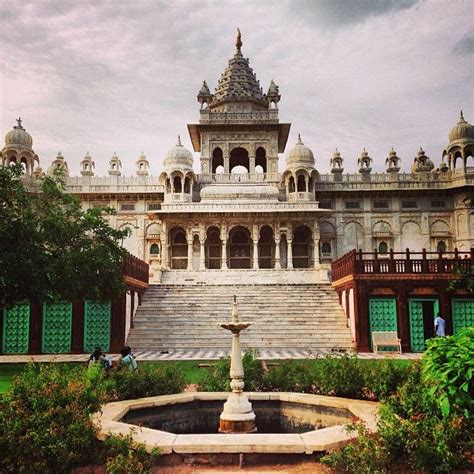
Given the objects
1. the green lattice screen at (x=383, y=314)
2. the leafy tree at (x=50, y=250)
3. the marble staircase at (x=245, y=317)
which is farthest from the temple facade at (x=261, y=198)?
the leafy tree at (x=50, y=250)

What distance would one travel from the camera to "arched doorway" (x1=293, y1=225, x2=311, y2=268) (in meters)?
37.5

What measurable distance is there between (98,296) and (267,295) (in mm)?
9614

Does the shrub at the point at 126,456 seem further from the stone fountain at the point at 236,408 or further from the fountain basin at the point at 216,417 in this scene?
the stone fountain at the point at 236,408

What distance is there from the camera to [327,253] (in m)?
39.7

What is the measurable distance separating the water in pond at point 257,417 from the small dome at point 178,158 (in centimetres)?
2944

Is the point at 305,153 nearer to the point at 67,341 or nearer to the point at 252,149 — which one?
the point at 252,149

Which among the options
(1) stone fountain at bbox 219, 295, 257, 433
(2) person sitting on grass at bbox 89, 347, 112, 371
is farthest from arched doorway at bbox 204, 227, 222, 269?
(1) stone fountain at bbox 219, 295, 257, 433

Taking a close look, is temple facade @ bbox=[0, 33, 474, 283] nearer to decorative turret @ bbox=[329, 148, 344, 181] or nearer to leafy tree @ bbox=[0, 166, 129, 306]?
decorative turret @ bbox=[329, 148, 344, 181]

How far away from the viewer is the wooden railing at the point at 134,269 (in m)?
20.9

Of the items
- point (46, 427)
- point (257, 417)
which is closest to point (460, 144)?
point (257, 417)

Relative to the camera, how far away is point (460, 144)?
39.2m

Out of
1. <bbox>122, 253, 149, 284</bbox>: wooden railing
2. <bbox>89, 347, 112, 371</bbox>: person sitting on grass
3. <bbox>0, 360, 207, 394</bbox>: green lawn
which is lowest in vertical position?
<bbox>0, 360, 207, 394</bbox>: green lawn

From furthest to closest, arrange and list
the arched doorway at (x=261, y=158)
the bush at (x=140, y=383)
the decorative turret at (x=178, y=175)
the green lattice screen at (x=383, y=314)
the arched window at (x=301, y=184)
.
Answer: the arched doorway at (x=261, y=158)
the arched window at (x=301, y=184)
the decorative turret at (x=178, y=175)
the green lattice screen at (x=383, y=314)
the bush at (x=140, y=383)

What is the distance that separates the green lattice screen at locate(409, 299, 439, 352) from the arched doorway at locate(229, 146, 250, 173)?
24.7m
